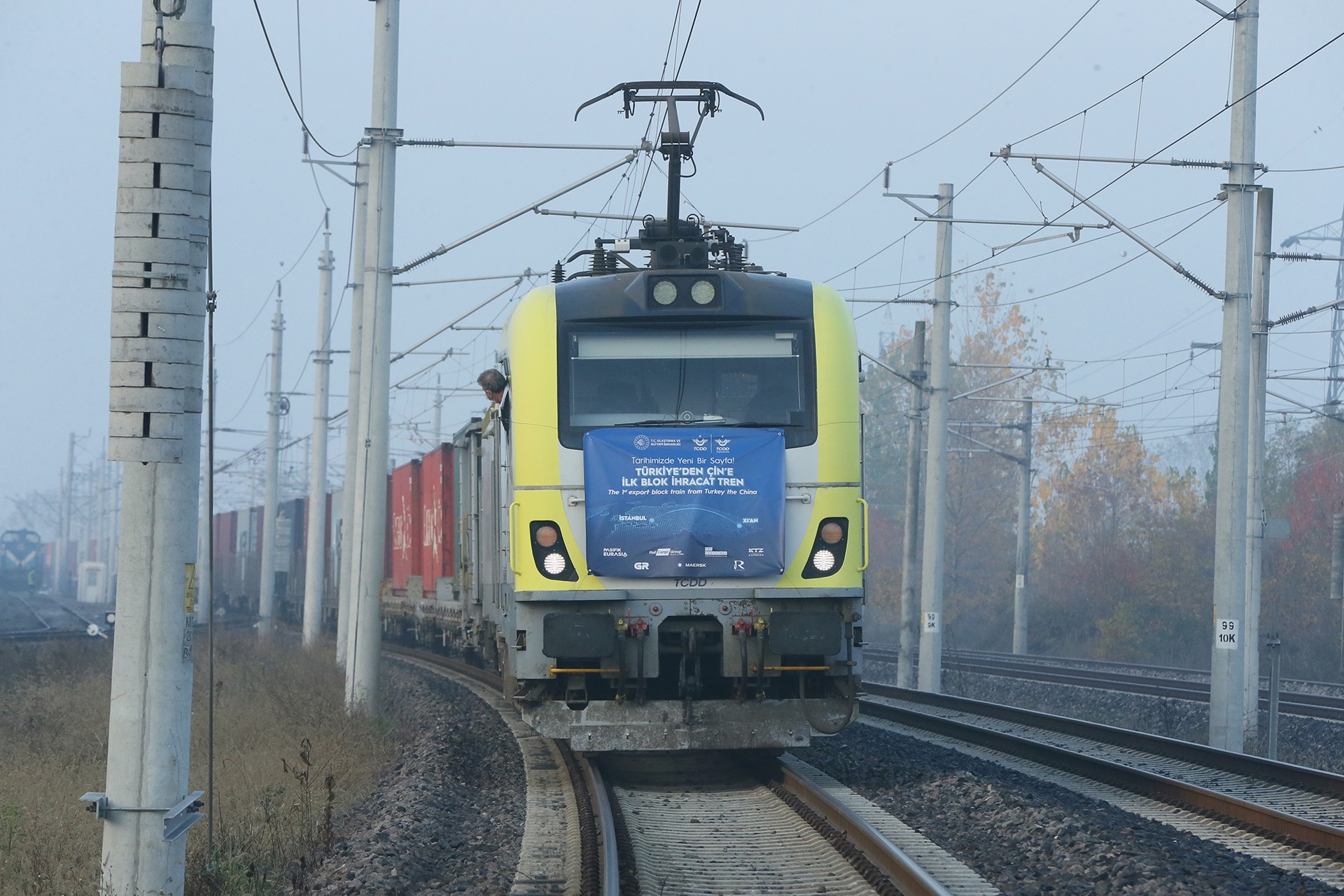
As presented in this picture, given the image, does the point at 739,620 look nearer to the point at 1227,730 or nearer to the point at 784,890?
the point at 784,890

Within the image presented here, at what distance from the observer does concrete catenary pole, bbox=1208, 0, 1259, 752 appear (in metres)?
16.3

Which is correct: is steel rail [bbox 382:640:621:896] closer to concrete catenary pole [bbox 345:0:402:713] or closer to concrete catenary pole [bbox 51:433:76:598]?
concrete catenary pole [bbox 345:0:402:713]

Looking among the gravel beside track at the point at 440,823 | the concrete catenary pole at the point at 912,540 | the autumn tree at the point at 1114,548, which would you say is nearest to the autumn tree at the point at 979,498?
the autumn tree at the point at 1114,548

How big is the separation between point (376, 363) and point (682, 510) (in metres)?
8.09

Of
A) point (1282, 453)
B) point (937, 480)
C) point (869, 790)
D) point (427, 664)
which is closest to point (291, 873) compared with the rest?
point (869, 790)

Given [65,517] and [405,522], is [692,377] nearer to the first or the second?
[405,522]

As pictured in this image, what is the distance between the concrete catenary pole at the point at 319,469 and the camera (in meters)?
27.7

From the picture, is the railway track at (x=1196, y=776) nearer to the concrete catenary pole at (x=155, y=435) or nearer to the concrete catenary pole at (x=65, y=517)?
the concrete catenary pole at (x=155, y=435)

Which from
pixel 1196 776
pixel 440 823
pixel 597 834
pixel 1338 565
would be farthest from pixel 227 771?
pixel 1338 565

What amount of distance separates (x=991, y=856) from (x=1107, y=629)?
33434 millimetres

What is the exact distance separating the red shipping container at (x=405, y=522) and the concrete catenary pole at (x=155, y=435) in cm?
1820

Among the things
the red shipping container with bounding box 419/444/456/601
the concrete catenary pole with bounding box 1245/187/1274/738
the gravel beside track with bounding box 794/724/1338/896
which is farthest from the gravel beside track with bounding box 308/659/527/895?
the concrete catenary pole with bounding box 1245/187/1274/738

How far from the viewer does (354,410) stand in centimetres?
2066

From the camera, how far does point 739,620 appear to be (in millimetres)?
9797
